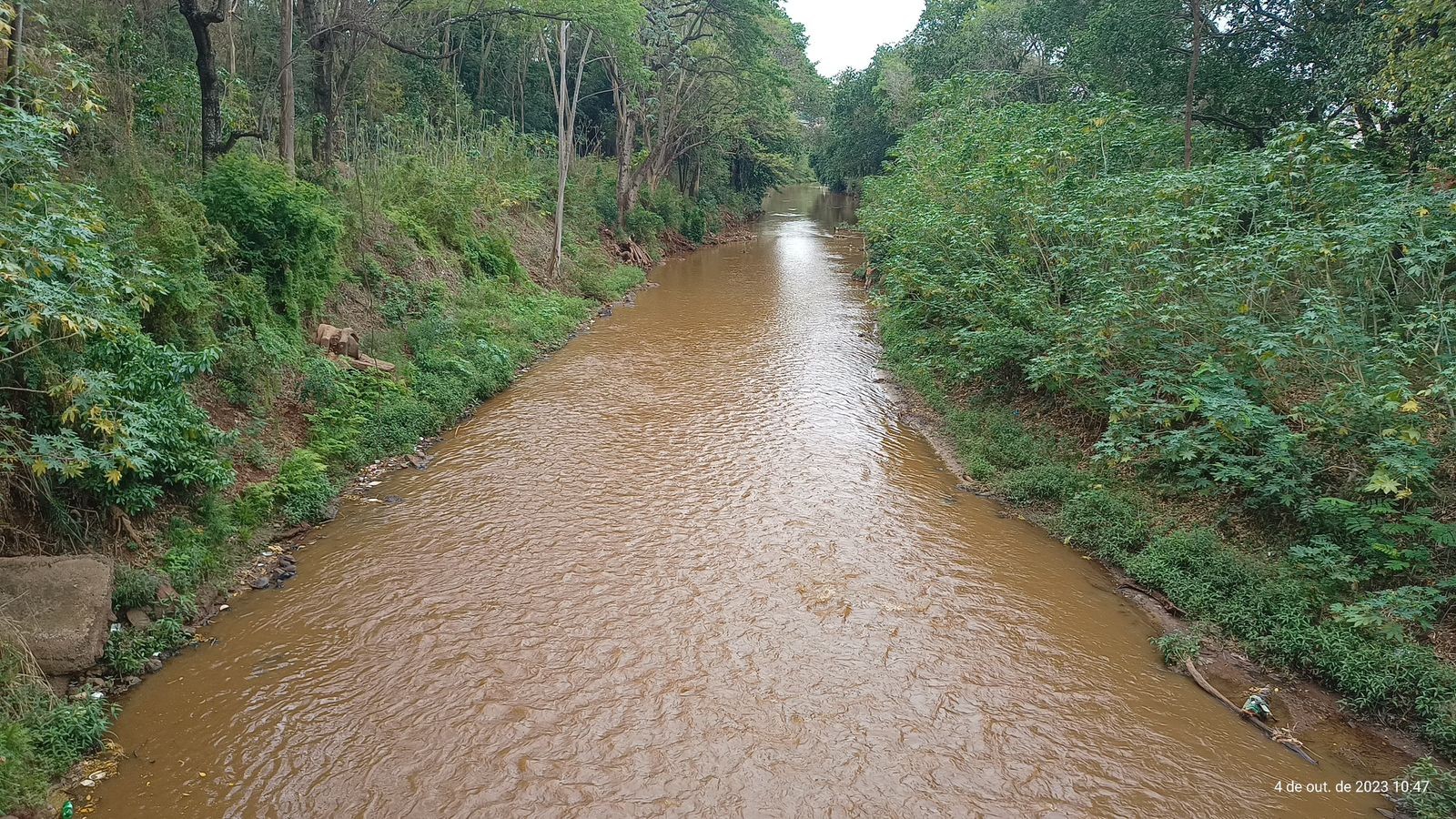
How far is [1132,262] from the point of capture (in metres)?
9.49

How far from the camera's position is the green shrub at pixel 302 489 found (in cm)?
777

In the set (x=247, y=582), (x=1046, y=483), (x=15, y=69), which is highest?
(x=15, y=69)

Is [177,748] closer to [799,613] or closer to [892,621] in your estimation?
[799,613]

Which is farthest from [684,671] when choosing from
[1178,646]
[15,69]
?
[15,69]

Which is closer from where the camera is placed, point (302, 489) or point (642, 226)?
point (302, 489)

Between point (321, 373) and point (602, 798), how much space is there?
7082 mm

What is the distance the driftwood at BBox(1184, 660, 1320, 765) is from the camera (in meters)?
5.34

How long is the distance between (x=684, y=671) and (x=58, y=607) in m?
4.39

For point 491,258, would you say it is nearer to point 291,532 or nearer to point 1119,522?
point 291,532

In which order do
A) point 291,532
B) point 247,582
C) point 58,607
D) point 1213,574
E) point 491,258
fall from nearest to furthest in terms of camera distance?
point 58,607
point 247,582
point 1213,574
point 291,532
point 491,258

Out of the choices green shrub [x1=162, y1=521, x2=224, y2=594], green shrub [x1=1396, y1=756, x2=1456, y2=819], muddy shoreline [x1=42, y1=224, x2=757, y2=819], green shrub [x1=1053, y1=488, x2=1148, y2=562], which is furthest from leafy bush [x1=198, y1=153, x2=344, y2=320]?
green shrub [x1=1396, y1=756, x2=1456, y2=819]

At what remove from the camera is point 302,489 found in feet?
26.1

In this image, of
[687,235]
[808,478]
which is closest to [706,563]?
[808,478]

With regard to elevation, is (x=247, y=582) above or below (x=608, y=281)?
below
